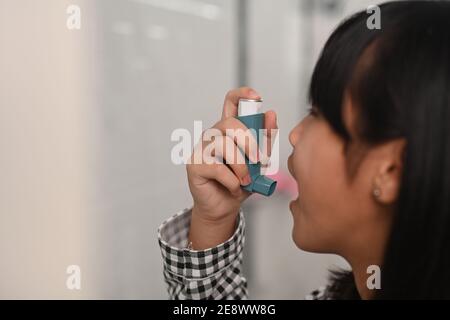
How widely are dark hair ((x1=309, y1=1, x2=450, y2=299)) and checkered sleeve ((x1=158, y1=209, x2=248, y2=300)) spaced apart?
19 cm

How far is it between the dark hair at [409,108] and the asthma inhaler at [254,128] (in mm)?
66

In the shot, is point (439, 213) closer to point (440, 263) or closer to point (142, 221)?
point (440, 263)

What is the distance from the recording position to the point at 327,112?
444 millimetres

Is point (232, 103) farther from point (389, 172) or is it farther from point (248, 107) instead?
point (389, 172)

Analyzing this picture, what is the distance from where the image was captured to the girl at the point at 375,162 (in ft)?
1.28

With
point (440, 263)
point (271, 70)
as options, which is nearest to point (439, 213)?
point (440, 263)

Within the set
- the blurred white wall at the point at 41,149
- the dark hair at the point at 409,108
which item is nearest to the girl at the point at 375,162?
the dark hair at the point at 409,108

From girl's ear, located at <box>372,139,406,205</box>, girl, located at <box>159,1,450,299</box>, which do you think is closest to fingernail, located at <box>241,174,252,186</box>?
girl, located at <box>159,1,450,299</box>

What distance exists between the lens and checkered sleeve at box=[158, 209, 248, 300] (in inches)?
21.2

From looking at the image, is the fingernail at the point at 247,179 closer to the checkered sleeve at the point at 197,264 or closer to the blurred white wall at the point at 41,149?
the checkered sleeve at the point at 197,264

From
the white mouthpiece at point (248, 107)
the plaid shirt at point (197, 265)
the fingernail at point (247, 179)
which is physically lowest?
the plaid shirt at point (197, 265)

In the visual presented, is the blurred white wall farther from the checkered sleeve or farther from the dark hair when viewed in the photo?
the dark hair

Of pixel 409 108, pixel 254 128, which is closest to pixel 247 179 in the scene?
pixel 254 128
